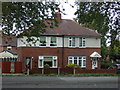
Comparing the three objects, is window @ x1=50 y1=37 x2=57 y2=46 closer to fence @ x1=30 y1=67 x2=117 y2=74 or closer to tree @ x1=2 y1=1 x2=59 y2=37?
fence @ x1=30 y1=67 x2=117 y2=74

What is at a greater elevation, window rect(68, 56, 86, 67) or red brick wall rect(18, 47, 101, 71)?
red brick wall rect(18, 47, 101, 71)

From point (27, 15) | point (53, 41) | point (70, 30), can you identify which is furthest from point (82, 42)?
point (27, 15)

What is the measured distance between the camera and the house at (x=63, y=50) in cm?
3772

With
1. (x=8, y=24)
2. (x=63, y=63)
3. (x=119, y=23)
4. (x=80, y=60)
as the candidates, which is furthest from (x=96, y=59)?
(x=8, y=24)

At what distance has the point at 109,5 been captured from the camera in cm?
1802

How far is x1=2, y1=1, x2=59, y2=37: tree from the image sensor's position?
15667mm

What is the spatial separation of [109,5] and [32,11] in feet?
18.1

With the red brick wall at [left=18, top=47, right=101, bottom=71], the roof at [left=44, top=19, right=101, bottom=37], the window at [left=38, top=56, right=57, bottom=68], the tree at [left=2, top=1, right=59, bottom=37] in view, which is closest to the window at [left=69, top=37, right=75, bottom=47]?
the red brick wall at [left=18, top=47, right=101, bottom=71]

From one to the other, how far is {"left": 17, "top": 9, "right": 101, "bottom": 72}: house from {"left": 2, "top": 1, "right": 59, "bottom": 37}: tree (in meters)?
19.4

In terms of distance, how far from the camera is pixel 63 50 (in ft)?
128

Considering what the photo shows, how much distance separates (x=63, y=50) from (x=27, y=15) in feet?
74.4

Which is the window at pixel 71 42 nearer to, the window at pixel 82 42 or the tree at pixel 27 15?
the window at pixel 82 42

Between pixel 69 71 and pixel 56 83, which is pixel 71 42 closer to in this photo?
pixel 69 71

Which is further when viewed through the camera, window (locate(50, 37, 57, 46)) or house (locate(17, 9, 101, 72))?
window (locate(50, 37, 57, 46))
